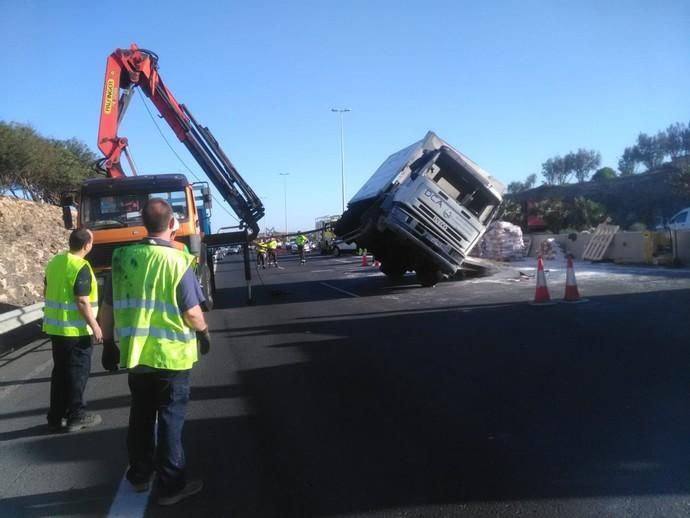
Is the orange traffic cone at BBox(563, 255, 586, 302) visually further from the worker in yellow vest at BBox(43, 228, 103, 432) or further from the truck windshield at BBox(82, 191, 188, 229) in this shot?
the worker in yellow vest at BBox(43, 228, 103, 432)

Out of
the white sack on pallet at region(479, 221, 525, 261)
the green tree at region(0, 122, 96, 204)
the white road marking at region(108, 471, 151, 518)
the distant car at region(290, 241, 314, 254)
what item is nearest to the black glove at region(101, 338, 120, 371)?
the white road marking at region(108, 471, 151, 518)

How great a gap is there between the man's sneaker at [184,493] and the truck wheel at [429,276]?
12367mm

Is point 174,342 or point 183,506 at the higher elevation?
point 174,342

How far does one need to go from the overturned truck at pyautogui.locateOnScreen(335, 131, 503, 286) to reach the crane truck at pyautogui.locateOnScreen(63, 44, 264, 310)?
3301mm

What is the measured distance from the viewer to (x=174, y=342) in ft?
12.6

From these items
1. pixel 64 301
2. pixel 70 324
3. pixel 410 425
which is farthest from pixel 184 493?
pixel 64 301

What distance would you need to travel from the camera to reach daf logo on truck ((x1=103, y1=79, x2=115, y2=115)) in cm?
1384

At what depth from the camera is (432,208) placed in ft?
47.9

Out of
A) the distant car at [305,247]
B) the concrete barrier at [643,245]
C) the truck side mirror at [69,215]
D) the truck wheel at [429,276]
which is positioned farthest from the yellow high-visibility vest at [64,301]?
the distant car at [305,247]

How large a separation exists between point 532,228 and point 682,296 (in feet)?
93.8

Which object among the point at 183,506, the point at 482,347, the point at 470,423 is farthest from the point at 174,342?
the point at 482,347

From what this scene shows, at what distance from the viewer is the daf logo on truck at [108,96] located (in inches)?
545

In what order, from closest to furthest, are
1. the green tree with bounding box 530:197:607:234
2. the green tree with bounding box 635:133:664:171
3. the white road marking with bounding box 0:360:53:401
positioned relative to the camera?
the white road marking with bounding box 0:360:53:401, the green tree with bounding box 530:197:607:234, the green tree with bounding box 635:133:664:171

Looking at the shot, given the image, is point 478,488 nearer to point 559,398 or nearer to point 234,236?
point 559,398
